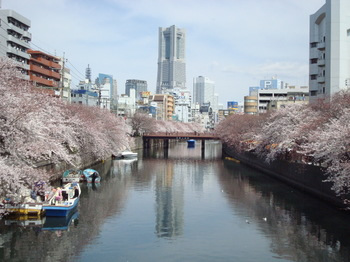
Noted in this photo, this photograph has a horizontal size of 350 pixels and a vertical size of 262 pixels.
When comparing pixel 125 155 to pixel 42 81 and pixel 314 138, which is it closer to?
pixel 42 81

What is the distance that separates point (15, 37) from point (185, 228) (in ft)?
165

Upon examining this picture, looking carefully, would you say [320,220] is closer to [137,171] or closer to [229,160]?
[137,171]

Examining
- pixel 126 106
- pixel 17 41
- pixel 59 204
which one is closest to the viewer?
pixel 59 204

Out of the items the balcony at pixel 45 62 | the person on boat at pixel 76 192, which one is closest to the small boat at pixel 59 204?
the person on boat at pixel 76 192

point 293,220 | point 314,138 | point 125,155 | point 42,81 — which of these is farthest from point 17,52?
point 293,220

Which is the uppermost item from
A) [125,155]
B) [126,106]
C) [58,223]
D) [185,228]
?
[126,106]

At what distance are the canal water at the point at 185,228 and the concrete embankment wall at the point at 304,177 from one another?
0.81 metres

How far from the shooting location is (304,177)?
129ft

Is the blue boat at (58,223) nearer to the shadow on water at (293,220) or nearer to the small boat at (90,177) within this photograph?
the shadow on water at (293,220)

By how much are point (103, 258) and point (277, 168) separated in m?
33.2

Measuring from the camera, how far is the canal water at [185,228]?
851 inches

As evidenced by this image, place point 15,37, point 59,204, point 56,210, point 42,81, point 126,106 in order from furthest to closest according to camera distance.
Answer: point 126,106 → point 42,81 → point 15,37 → point 59,204 → point 56,210

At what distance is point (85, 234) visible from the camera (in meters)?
24.8

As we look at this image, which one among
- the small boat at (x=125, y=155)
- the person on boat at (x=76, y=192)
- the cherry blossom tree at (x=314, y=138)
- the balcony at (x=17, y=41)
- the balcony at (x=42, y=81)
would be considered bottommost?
the person on boat at (x=76, y=192)
